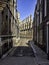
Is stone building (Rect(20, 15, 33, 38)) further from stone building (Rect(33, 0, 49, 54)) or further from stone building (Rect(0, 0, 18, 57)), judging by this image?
stone building (Rect(0, 0, 18, 57))

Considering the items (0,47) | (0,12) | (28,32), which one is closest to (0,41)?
(0,47)

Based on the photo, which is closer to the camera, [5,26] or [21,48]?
[5,26]

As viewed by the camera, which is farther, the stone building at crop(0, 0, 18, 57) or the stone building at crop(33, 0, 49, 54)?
the stone building at crop(33, 0, 49, 54)

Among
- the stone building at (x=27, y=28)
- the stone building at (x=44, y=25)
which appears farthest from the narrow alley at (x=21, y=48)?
the stone building at (x=27, y=28)

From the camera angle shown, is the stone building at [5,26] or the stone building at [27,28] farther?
the stone building at [27,28]

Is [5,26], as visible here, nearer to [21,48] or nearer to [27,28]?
[21,48]

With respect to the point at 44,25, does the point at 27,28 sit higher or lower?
higher

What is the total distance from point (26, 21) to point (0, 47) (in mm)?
40761

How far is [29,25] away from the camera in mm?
52688

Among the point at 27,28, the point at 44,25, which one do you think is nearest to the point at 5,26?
the point at 44,25

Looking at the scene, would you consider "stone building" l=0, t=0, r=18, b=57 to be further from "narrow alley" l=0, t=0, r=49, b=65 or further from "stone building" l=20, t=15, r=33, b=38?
"stone building" l=20, t=15, r=33, b=38

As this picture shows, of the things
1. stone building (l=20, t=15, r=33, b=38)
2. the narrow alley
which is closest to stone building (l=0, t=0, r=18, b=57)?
the narrow alley

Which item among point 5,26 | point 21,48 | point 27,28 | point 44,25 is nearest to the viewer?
point 5,26

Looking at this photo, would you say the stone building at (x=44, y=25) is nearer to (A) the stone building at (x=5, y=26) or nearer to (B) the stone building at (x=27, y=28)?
(A) the stone building at (x=5, y=26)
